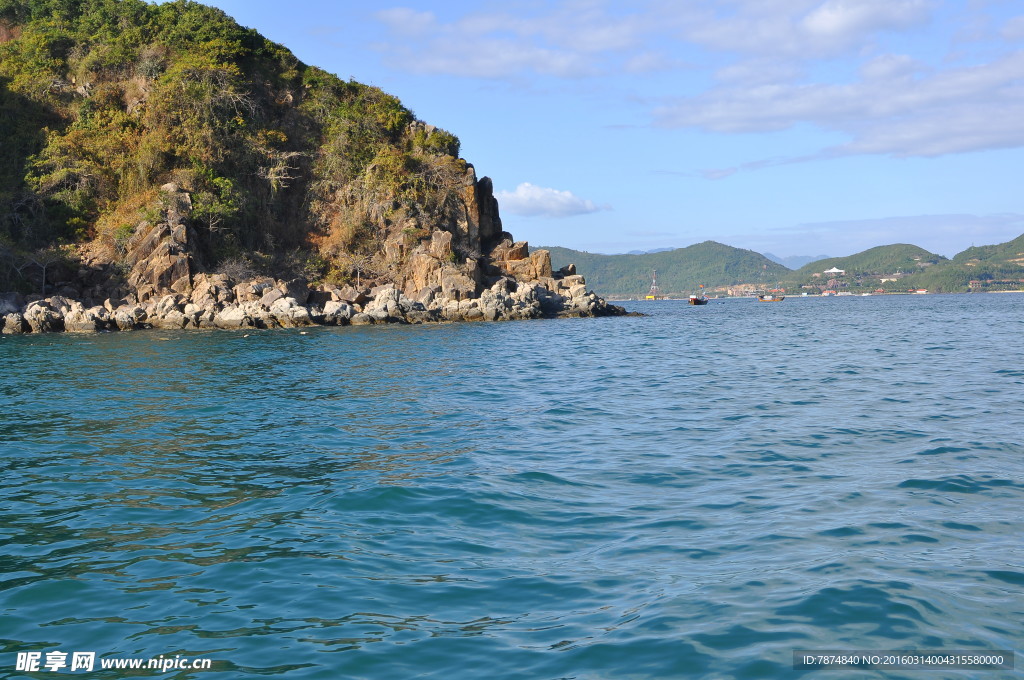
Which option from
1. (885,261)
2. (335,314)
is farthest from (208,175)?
(885,261)

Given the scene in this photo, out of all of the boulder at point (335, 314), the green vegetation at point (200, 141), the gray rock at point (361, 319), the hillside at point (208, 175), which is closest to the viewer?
the boulder at point (335, 314)

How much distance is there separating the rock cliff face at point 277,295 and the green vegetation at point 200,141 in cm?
203

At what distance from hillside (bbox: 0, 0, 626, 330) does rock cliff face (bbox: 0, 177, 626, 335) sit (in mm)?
142

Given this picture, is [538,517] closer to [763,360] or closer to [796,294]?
[763,360]

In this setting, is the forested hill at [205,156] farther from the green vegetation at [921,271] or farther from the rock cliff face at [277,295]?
the green vegetation at [921,271]

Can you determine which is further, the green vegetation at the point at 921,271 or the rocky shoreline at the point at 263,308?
the green vegetation at the point at 921,271

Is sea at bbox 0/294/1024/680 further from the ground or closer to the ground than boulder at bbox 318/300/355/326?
closer to the ground

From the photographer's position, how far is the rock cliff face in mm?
35625

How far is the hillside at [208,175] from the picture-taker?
4019cm

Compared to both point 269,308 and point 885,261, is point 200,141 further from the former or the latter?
point 885,261

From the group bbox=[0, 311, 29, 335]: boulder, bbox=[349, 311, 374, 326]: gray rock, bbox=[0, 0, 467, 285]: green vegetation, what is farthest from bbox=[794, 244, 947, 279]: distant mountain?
bbox=[0, 311, 29, 335]: boulder

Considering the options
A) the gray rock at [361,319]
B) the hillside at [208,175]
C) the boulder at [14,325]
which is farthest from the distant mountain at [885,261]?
the boulder at [14,325]

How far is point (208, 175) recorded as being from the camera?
43906mm

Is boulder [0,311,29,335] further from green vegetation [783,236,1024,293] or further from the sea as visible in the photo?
green vegetation [783,236,1024,293]
